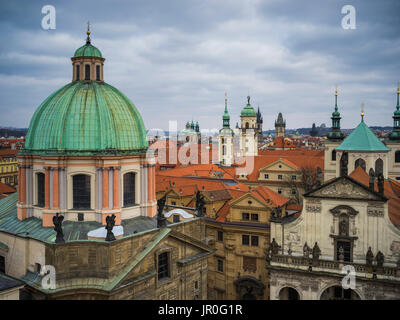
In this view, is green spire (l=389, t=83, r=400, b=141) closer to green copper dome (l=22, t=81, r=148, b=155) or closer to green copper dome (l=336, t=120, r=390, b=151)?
green copper dome (l=336, t=120, r=390, b=151)

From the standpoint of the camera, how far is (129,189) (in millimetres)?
28656

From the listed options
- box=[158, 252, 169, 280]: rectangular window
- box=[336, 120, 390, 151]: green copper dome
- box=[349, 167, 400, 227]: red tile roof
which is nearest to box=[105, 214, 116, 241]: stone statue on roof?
box=[158, 252, 169, 280]: rectangular window

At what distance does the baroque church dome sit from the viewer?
26547mm

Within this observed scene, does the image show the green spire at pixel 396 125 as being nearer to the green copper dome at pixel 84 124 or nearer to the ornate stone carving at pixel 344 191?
the ornate stone carving at pixel 344 191

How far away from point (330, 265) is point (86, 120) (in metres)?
21.5

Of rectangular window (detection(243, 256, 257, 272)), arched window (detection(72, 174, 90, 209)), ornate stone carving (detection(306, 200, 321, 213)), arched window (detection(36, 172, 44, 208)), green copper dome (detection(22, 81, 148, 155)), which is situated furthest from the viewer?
rectangular window (detection(243, 256, 257, 272))

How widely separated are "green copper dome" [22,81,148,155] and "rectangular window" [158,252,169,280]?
778 centimetres

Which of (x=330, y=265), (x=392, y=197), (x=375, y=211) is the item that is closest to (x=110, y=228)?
(x=330, y=265)

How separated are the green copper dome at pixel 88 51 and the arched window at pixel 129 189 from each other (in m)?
9.66

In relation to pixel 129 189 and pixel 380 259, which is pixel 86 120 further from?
pixel 380 259

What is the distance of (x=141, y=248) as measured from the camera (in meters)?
25.3

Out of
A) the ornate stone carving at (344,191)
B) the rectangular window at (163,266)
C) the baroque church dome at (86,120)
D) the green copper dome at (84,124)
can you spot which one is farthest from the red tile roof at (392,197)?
the green copper dome at (84,124)

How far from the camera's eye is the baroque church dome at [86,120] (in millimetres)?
26547
